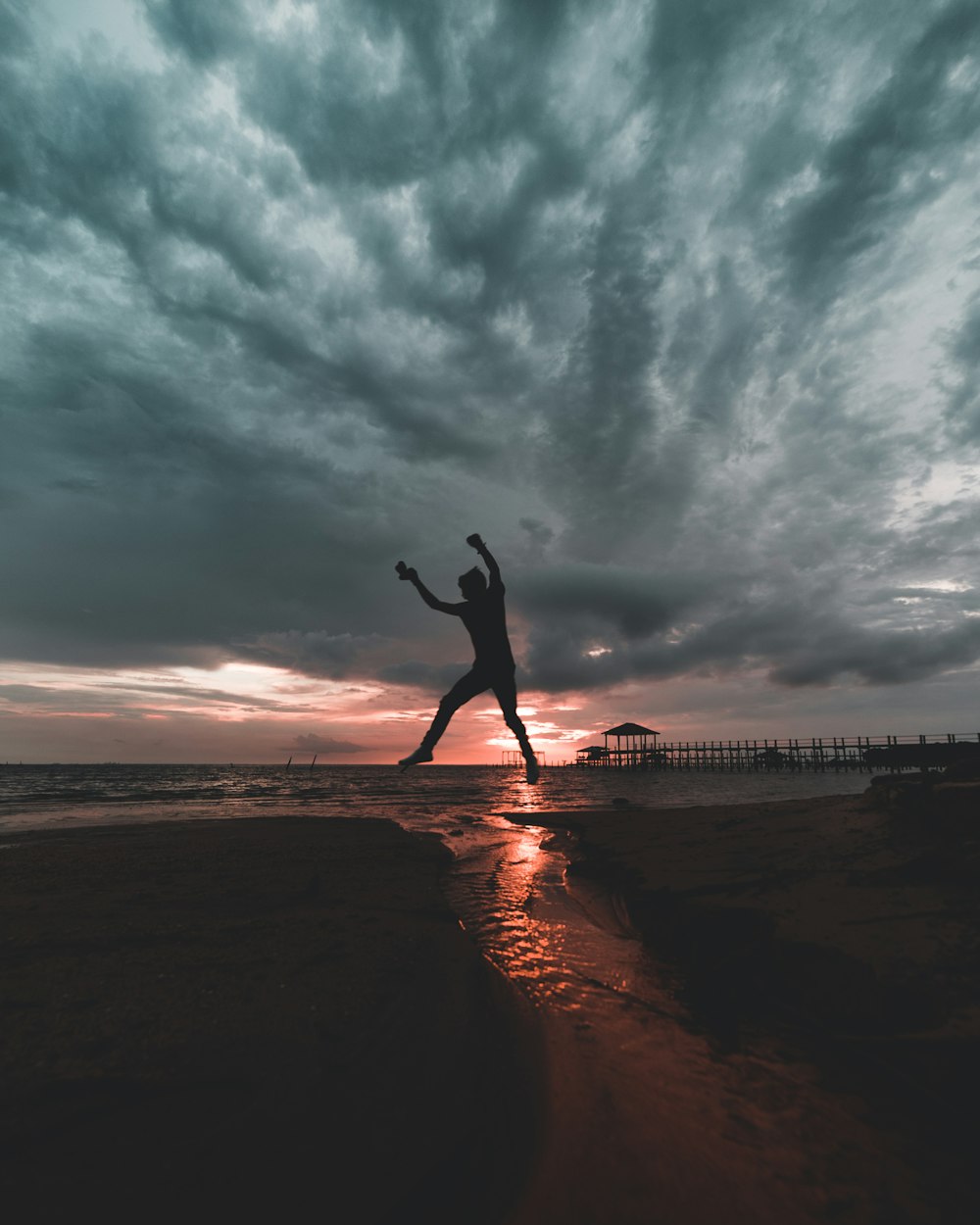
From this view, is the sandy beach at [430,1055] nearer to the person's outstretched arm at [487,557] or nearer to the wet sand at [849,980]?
the wet sand at [849,980]

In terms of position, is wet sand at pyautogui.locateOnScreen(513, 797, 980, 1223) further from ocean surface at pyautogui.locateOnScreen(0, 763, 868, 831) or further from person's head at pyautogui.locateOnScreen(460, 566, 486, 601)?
ocean surface at pyautogui.locateOnScreen(0, 763, 868, 831)

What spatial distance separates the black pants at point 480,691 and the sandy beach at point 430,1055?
4.67ft

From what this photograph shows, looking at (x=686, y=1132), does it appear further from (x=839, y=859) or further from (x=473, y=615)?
(x=473, y=615)

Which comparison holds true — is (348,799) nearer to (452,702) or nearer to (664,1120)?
(452,702)

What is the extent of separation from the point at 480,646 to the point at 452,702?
58cm

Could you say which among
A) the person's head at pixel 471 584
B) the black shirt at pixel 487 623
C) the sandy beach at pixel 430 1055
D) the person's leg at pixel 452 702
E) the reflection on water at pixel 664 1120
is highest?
the person's head at pixel 471 584

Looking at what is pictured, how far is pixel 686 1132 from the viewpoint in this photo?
1918 millimetres

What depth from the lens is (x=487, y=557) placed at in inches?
189

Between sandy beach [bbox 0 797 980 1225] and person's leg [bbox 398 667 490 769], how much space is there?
136cm

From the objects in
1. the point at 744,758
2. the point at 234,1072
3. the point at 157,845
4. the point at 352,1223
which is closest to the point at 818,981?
the point at 352,1223

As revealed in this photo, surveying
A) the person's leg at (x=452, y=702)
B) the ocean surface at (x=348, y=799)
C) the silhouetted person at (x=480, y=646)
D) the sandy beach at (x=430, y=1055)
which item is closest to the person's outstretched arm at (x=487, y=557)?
the silhouetted person at (x=480, y=646)

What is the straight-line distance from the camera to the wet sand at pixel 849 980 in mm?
1753

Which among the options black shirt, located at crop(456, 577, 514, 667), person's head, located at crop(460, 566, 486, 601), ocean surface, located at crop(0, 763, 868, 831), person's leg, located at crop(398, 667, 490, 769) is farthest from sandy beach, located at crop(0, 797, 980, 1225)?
ocean surface, located at crop(0, 763, 868, 831)

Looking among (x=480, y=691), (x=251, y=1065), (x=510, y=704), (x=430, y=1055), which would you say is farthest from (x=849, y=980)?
(x=480, y=691)
